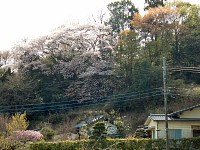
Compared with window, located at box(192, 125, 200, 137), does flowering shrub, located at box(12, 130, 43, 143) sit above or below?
below

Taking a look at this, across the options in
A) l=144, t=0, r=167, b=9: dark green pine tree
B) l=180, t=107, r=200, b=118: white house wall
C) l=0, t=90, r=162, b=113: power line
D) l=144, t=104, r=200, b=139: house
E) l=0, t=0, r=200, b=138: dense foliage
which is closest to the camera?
l=144, t=104, r=200, b=139: house

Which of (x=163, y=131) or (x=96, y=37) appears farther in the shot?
(x=96, y=37)

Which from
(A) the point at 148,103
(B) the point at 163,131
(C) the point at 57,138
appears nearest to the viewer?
(B) the point at 163,131

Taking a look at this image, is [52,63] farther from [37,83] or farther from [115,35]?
[115,35]

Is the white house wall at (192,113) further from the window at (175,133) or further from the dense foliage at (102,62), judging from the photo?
the dense foliage at (102,62)

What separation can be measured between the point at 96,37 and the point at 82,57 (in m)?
2.58

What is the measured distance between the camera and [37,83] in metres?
33.8

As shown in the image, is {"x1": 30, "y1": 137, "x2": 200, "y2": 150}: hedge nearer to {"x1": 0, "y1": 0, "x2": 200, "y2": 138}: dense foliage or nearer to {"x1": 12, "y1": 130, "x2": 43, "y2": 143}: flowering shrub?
{"x1": 12, "y1": 130, "x2": 43, "y2": 143}: flowering shrub

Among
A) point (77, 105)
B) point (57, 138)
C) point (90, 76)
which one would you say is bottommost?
point (57, 138)

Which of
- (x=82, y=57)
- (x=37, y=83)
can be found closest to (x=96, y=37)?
(x=82, y=57)

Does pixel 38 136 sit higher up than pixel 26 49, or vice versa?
pixel 26 49

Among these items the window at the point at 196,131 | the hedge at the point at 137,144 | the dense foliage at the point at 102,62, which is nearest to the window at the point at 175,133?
the window at the point at 196,131

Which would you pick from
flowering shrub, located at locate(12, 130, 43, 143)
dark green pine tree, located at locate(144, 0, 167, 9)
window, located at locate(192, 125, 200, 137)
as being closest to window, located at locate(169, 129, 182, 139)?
window, located at locate(192, 125, 200, 137)

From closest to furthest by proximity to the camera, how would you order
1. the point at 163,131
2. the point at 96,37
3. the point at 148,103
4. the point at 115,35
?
the point at 163,131 < the point at 148,103 < the point at 96,37 < the point at 115,35
